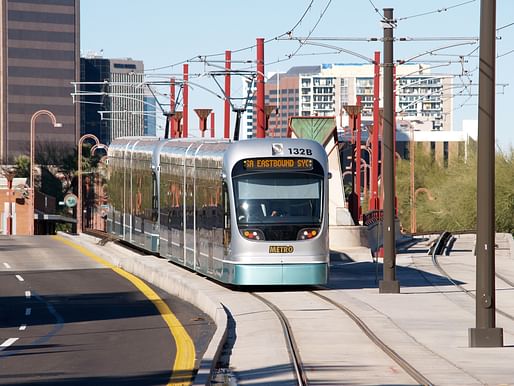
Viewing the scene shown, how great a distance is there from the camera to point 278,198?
2939cm

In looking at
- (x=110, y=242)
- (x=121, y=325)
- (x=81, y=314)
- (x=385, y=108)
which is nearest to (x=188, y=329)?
(x=121, y=325)

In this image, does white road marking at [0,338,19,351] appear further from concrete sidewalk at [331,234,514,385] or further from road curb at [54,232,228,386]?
concrete sidewalk at [331,234,514,385]

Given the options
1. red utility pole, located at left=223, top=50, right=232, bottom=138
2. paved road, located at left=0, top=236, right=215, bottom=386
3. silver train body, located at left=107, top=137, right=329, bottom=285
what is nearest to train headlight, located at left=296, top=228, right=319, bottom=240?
silver train body, located at left=107, top=137, right=329, bottom=285

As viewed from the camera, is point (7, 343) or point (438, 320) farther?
point (438, 320)

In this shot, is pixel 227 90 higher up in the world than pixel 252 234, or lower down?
higher up

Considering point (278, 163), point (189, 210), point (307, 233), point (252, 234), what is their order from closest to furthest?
point (252, 234)
point (307, 233)
point (278, 163)
point (189, 210)

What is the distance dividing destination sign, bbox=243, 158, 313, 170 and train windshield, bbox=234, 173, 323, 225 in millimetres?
152

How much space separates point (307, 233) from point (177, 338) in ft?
26.8

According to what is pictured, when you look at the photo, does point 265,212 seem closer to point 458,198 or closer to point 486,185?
point 486,185

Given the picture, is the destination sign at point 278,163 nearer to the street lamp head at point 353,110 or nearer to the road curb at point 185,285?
the road curb at point 185,285

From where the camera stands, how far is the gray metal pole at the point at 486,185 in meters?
19.0

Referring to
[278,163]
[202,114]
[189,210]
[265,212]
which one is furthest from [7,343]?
[202,114]

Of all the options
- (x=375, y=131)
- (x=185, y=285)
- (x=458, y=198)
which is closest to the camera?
(x=185, y=285)

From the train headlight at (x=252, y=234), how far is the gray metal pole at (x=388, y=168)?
266 cm
